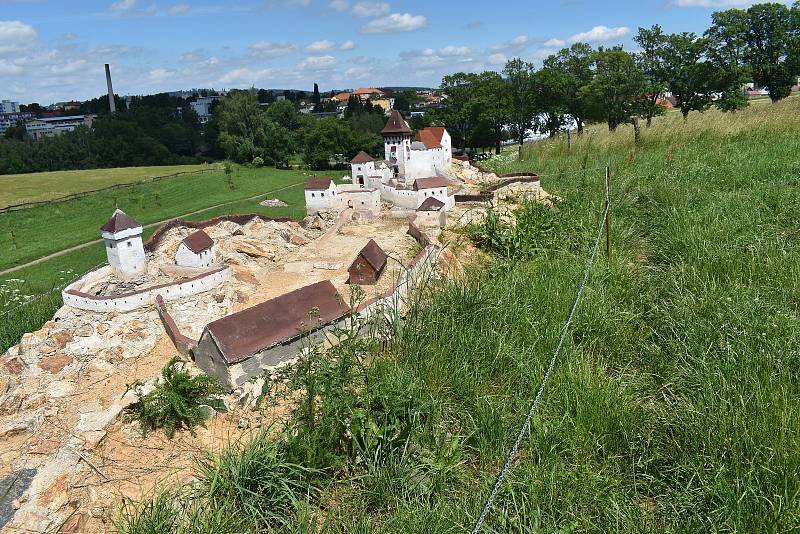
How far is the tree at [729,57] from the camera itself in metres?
33.7

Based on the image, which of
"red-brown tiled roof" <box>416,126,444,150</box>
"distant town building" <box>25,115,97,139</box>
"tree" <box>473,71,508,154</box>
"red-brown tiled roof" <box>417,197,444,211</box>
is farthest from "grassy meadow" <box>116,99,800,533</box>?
"distant town building" <box>25,115,97,139</box>

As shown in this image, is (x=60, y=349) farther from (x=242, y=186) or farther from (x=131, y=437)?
(x=242, y=186)

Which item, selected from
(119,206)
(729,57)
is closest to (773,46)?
(729,57)

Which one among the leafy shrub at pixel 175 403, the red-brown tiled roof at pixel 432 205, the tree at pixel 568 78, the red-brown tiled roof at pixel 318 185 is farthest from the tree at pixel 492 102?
the leafy shrub at pixel 175 403

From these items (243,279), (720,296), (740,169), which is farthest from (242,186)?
(720,296)

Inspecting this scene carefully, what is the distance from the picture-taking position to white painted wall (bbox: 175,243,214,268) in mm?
15961

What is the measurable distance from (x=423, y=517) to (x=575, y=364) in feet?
9.56

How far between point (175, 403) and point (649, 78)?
3586cm

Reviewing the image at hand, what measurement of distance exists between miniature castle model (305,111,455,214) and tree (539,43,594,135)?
464 inches

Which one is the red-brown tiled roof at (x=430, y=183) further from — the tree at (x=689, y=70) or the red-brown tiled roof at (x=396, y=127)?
the tree at (x=689, y=70)

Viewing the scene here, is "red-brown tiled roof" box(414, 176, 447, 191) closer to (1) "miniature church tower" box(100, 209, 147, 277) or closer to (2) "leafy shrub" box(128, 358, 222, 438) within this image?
(1) "miniature church tower" box(100, 209, 147, 277)

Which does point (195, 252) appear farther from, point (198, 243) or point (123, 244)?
point (123, 244)

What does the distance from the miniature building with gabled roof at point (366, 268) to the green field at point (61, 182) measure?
44195mm

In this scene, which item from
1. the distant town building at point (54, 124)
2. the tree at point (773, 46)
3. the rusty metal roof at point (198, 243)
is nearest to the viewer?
the rusty metal roof at point (198, 243)
